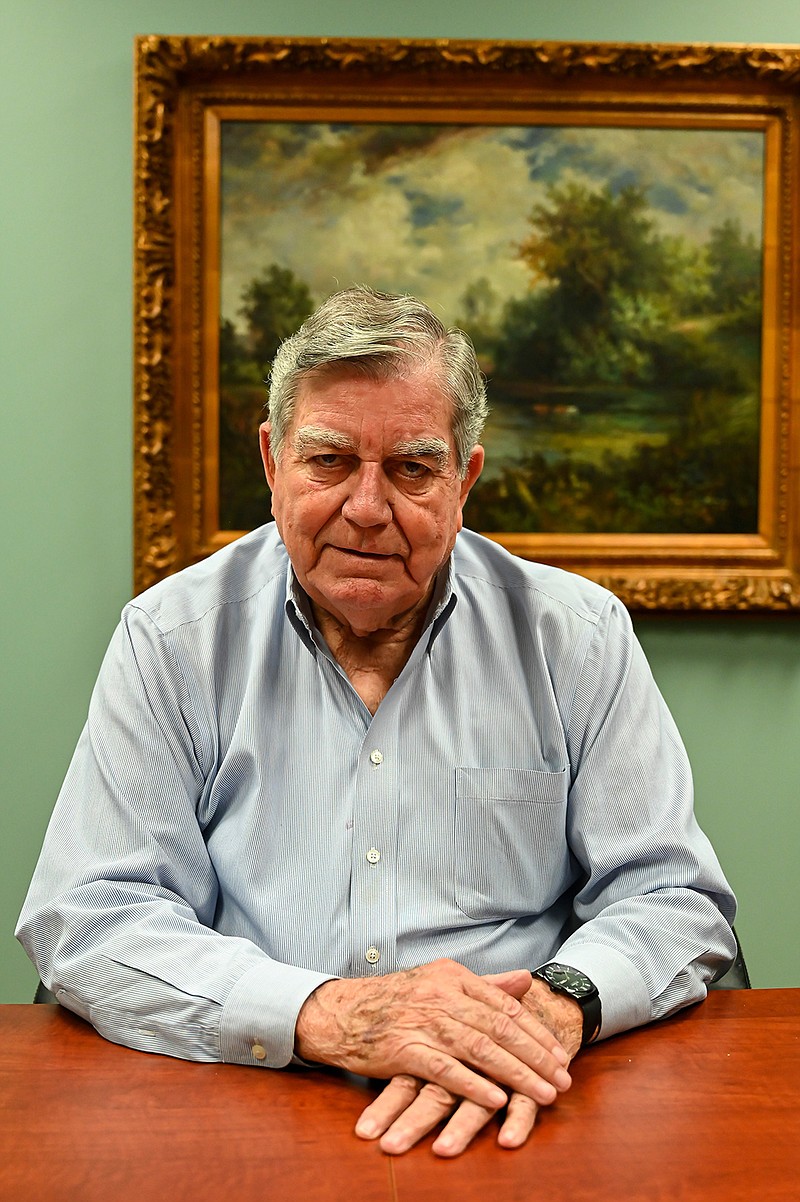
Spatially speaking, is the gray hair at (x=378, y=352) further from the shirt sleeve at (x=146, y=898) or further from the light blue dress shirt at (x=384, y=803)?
the shirt sleeve at (x=146, y=898)

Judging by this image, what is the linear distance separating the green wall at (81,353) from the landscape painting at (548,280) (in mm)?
229

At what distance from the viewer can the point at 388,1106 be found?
0.98 meters

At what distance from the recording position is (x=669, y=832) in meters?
1.41

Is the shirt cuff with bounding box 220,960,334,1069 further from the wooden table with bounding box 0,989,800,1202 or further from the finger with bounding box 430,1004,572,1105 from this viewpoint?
the finger with bounding box 430,1004,572,1105

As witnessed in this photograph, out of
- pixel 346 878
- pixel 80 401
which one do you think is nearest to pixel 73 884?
pixel 346 878

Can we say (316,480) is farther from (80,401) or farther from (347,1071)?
(80,401)

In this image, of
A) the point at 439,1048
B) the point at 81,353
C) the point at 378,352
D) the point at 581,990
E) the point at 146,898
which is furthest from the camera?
the point at 81,353

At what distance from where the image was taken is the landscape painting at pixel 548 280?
244 cm

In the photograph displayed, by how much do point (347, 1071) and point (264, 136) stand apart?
2.06 m

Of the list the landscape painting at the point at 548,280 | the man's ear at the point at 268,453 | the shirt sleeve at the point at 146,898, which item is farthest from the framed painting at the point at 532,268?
the shirt sleeve at the point at 146,898

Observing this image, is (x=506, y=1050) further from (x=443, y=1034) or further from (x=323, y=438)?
(x=323, y=438)

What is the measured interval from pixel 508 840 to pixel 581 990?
0.31 m

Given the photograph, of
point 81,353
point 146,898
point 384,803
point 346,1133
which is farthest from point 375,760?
point 81,353

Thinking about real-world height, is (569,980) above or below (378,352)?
below
